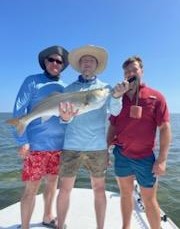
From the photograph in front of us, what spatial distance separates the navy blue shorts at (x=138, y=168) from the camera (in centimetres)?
465

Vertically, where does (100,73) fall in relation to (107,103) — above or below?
above

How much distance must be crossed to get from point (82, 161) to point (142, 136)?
0.89 metres

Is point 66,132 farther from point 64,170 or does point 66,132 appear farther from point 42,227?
point 42,227

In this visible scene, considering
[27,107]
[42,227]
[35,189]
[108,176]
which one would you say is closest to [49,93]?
[27,107]

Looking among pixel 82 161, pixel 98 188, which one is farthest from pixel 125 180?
pixel 82 161

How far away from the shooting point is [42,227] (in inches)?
214

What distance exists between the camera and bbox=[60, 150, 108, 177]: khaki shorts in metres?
4.83

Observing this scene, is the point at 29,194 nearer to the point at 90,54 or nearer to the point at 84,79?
the point at 84,79

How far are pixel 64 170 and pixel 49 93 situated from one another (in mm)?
1085

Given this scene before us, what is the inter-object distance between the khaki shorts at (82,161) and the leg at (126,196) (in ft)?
1.11

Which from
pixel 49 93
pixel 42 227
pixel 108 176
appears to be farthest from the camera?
pixel 108 176

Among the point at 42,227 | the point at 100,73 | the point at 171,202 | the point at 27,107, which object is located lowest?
the point at 171,202

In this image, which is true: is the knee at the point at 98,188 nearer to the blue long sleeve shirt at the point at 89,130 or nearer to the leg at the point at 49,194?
the blue long sleeve shirt at the point at 89,130

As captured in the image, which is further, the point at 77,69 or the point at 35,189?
the point at 77,69
